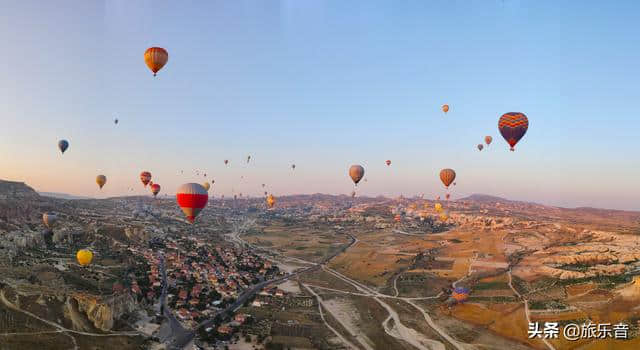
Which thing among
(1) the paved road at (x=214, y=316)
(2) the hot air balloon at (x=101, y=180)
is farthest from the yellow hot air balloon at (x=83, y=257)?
(2) the hot air balloon at (x=101, y=180)

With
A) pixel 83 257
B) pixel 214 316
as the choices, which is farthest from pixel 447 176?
pixel 83 257

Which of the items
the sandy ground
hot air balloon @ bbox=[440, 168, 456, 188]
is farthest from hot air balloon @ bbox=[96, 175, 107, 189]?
hot air balloon @ bbox=[440, 168, 456, 188]

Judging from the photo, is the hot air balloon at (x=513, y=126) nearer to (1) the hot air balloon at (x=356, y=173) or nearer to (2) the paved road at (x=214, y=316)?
(1) the hot air balloon at (x=356, y=173)

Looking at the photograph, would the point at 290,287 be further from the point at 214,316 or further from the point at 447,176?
the point at 447,176

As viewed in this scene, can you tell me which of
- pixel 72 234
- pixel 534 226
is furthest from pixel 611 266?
pixel 72 234

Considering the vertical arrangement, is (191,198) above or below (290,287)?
above
